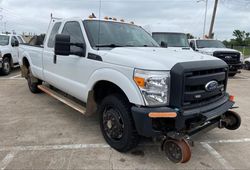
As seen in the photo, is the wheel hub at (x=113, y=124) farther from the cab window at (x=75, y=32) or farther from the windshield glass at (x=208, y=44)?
the windshield glass at (x=208, y=44)

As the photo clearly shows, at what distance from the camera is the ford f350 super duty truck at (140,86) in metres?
3.08

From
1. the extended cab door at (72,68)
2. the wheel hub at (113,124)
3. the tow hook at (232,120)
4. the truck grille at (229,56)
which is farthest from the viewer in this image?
the truck grille at (229,56)

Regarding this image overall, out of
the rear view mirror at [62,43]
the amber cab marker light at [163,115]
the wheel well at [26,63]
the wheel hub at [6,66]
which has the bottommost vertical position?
the wheel hub at [6,66]

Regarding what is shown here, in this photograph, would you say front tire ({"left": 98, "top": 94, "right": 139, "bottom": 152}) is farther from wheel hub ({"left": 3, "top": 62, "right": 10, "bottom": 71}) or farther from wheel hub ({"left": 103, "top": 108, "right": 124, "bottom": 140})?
wheel hub ({"left": 3, "top": 62, "right": 10, "bottom": 71})

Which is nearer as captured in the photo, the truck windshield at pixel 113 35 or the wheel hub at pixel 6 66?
the truck windshield at pixel 113 35

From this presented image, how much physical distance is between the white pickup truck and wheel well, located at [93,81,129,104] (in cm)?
809

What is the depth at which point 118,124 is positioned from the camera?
12.0ft

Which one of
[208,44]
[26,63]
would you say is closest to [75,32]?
[26,63]

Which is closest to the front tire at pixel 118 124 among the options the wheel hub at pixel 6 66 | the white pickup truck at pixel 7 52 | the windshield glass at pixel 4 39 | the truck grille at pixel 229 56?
the white pickup truck at pixel 7 52

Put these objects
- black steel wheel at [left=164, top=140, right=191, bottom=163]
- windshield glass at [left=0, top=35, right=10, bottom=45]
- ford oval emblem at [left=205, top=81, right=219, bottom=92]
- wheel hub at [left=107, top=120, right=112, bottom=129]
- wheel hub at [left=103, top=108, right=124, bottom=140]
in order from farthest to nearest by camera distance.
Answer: windshield glass at [left=0, top=35, right=10, bottom=45]
wheel hub at [left=107, top=120, right=112, bottom=129]
wheel hub at [left=103, top=108, right=124, bottom=140]
ford oval emblem at [left=205, top=81, right=219, bottom=92]
black steel wheel at [left=164, top=140, right=191, bottom=163]

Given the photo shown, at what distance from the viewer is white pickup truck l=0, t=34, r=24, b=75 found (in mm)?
10867

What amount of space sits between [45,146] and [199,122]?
243 centimetres

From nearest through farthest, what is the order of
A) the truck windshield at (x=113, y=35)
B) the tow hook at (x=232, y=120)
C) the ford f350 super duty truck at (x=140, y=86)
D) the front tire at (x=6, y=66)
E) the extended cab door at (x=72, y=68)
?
the ford f350 super duty truck at (x=140, y=86) < the tow hook at (x=232, y=120) < the truck windshield at (x=113, y=35) < the extended cab door at (x=72, y=68) < the front tire at (x=6, y=66)

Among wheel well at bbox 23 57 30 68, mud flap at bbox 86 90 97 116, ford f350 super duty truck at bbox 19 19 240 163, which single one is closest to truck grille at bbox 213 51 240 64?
ford f350 super duty truck at bbox 19 19 240 163
